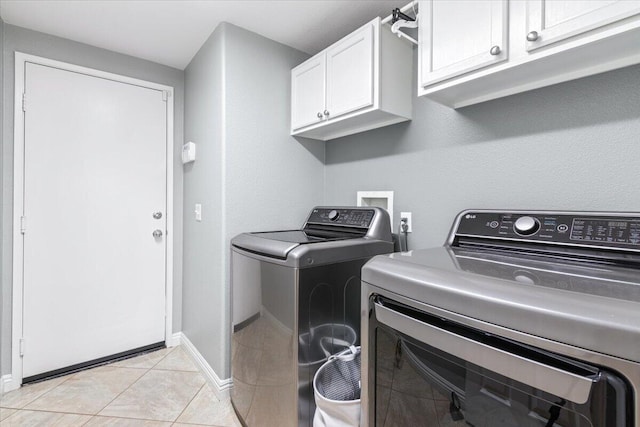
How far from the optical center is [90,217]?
A: 2232mm

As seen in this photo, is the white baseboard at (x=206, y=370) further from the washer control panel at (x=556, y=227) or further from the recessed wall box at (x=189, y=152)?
the washer control panel at (x=556, y=227)

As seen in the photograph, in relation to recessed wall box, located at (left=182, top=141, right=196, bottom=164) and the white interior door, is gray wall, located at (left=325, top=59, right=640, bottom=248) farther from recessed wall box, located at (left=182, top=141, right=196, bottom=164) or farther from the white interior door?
the white interior door

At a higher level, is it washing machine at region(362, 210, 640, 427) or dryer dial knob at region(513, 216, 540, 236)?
dryer dial knob at region(513, 216, 540, 236)

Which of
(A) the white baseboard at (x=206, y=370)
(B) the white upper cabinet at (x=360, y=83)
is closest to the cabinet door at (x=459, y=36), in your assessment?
(B) the white upper cabinet at (x=360, y=83)

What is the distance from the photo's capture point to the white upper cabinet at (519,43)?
0.88 m

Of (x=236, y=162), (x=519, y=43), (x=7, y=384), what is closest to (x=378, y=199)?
(x=236, y=162)

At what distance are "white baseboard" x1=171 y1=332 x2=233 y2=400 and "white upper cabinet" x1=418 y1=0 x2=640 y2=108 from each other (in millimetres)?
1953

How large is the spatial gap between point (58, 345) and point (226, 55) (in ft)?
7.32

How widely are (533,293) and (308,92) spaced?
1673 millimetres

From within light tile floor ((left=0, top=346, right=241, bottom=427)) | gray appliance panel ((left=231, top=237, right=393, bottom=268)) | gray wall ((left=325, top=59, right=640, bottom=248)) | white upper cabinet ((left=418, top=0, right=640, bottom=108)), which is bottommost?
light tile floor ((left=0, top=346, right=241, bottom=427))

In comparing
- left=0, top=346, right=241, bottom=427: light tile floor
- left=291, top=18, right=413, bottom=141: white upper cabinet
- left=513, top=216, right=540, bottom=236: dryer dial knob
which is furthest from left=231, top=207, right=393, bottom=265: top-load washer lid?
left=0, top=346, right=241, bottom=427: light tile floor

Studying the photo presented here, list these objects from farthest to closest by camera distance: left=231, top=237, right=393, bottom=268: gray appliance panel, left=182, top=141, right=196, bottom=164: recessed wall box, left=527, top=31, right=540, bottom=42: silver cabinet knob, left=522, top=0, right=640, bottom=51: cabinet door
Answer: left=182, top=141, right=196, bottom=164: recessed wall box
left=231, top=237, right=393, bottom=268: gray appliance panel
left=527, top=31, right=540, bottom=42: silver cabinet knob
left=522, top=0, right=640, bottom=51: cabinet door

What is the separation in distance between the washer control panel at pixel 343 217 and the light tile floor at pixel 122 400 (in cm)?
122

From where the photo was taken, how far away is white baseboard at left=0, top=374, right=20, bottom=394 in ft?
6.37
